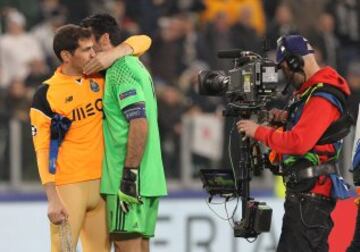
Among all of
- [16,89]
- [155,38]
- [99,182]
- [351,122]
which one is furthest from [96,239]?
[155,38]

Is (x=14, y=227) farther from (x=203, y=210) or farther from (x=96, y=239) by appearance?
(x=96, y=239)

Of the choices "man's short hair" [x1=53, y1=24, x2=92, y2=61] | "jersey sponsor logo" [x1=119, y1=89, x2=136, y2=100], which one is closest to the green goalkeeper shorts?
"jersey sponsor logo" [x1=119, y1=89, x2=136, y2=100]

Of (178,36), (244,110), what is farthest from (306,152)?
(178,36)

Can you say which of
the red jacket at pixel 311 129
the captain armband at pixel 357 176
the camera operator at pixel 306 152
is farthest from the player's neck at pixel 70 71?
the captain armband at pixel 357 176

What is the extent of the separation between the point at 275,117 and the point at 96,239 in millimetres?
1361

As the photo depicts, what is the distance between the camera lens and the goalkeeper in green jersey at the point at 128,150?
7.11 meters

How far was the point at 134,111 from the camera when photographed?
7121 mm

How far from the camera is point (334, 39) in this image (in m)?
13.0

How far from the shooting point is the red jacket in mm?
6812

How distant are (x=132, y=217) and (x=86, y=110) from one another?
2.43ft

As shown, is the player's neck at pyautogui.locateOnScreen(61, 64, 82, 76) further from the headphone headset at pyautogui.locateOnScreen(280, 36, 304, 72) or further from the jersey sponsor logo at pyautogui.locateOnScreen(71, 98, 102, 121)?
the headphone headset at pyautogui.locateOnScreen(280, 36, 304, 72)

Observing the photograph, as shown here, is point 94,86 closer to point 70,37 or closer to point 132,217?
point 70,37

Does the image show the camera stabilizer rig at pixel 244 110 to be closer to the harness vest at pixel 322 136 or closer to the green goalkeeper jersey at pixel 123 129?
the harness vest at pixel 322 136

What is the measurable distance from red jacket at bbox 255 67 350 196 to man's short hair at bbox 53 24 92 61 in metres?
1.27
